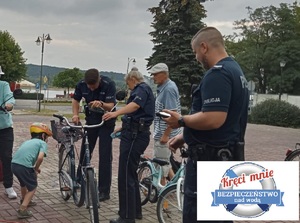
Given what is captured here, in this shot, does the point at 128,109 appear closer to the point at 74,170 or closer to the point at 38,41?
the point at 74,170

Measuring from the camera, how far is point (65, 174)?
5.57m

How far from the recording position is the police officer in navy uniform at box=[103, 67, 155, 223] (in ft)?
15.4

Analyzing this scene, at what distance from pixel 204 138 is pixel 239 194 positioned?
1.49ft

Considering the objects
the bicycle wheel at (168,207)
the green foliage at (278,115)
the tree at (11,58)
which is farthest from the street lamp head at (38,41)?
the bicycle wheel at (168,207)

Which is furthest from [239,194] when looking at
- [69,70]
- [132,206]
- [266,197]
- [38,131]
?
[69,70]

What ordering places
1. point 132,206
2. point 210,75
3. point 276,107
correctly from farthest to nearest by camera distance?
point 276,107 → point 132,206 → point 210,75

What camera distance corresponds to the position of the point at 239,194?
9.09 feet

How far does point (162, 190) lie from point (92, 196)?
825mm

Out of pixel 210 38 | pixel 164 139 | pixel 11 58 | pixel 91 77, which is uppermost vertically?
pixel 11 58

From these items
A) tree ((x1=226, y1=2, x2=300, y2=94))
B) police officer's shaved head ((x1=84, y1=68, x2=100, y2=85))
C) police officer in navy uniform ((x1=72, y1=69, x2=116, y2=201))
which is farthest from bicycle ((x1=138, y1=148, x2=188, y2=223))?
tree ((x1=226, y1=2, x2=300, y2=94))

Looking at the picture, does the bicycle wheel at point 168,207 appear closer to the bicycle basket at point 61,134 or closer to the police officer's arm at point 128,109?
the police officer's arm at point 128,109

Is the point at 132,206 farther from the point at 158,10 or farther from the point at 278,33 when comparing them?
the point at 278,33

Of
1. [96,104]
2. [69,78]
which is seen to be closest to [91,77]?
[96,104]

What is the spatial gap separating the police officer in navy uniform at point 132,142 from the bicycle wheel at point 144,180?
620 mm
